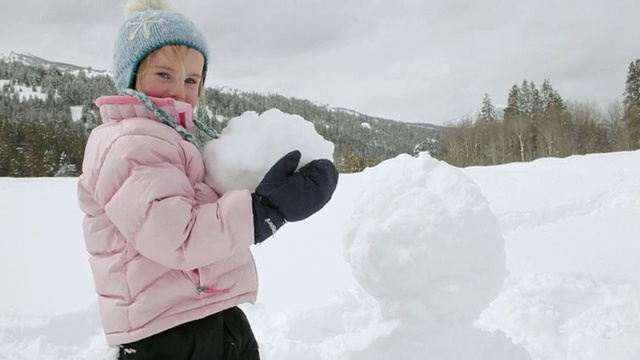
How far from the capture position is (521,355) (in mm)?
2566

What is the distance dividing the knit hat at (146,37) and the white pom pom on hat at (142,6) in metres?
0.04

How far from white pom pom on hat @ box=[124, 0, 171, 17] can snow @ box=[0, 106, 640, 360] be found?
2.14 ft

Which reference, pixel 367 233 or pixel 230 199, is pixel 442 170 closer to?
pixel 367 233

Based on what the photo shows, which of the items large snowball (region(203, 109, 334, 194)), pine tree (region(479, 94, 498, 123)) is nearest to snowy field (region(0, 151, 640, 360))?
large snowball (region(203, 109, 334, 194))

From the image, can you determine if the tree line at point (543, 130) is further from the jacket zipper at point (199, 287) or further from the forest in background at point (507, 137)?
the jacket zipper at point (199, 287)

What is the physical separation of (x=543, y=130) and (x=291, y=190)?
4554 centimetres

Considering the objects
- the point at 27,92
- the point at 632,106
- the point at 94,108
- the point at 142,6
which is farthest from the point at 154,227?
the point at 27,92

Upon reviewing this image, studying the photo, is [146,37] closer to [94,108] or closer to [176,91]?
[176,91]

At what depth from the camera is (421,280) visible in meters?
2.42

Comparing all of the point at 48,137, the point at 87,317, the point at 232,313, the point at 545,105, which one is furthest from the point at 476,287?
the point at 48,137

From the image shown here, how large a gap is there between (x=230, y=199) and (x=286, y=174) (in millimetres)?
175

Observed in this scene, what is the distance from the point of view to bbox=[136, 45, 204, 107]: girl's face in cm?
139

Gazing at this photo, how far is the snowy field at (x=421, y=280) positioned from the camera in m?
2.46

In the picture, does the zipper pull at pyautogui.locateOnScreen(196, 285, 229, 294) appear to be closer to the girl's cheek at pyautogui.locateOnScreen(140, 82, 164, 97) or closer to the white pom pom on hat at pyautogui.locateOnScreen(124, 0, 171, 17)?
the girl's cheek at pyautogui.locateOnScreen(140, 82, 164, 97)
